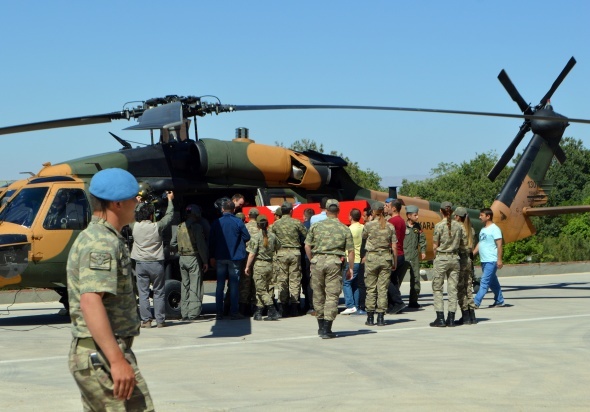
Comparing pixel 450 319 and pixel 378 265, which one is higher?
pixel 378 265

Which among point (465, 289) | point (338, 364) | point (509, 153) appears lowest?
point (338, 364)

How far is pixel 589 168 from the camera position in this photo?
78062mm

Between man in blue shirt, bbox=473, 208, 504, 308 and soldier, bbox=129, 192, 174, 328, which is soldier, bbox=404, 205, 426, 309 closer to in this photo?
man in blue shirt, bbox=473, 208, 504, 308

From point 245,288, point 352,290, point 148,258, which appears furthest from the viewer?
point 352,290

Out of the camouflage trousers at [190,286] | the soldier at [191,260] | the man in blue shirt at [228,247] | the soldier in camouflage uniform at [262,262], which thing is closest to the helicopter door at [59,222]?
the soldier at [191,260]

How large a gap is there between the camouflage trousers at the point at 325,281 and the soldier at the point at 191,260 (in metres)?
2.80

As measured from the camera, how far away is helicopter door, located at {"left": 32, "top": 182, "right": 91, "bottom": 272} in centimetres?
1253

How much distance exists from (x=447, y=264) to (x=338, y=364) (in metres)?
3.66

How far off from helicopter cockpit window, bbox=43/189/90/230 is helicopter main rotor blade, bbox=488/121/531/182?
881cm

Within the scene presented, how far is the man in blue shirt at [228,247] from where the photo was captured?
42.9ft

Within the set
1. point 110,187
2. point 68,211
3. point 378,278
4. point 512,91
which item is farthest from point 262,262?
point 110,187

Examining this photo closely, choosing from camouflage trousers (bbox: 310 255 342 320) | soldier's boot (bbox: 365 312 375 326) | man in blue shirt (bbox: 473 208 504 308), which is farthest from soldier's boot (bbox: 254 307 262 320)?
man in blue shirt (bbox: 473 208 504 308)

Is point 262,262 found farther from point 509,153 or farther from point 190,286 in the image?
point 509,153

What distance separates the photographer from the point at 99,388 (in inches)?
157
